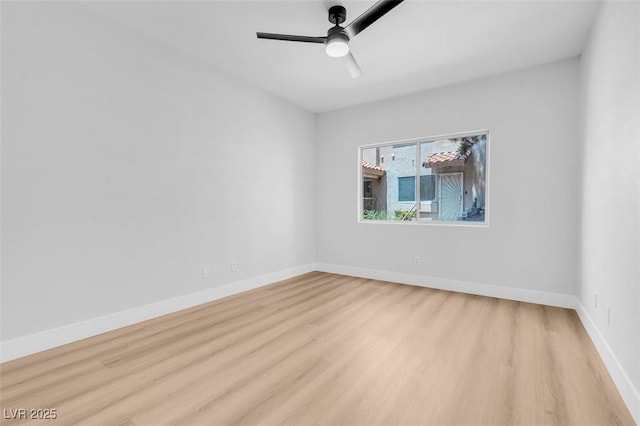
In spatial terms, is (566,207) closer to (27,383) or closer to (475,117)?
(475,117)

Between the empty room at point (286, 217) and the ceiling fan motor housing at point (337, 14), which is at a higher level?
the ceiling fan motor housing at point (337, 14)

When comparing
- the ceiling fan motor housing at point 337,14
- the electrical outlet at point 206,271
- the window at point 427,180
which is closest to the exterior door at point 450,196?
the window at point 427,180

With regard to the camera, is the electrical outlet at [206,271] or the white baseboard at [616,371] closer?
the white baseboard at [616,371]

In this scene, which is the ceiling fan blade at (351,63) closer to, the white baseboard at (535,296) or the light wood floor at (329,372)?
the light wood floor at (329,372)

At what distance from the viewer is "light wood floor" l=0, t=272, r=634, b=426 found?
1.51m

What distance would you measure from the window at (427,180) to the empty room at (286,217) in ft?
0.11

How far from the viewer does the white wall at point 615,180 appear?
61.3 inches

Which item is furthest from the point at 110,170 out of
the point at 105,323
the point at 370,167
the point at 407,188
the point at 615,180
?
the point at 615,180

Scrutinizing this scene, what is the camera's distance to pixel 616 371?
5.78 feet

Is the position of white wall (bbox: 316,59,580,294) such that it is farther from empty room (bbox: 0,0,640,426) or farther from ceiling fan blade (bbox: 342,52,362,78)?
ceiling fan blade (bbox: 342,52,362,78)

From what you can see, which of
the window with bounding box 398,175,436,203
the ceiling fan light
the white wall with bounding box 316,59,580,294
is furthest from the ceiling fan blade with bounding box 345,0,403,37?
the window with bounding box 398,175,436,203

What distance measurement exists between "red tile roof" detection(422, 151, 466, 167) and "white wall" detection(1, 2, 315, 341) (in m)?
2.51

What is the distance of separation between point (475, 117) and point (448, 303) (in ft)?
7.74

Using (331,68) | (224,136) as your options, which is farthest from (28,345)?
(331,68)
